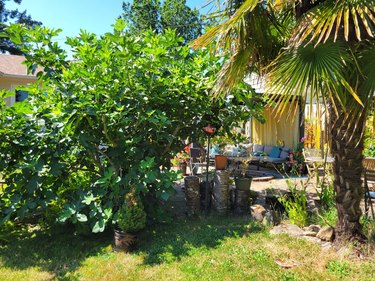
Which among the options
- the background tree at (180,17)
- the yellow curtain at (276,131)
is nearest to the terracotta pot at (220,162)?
the yellow curtain at (276,131)

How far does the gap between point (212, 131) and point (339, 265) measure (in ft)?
9.40

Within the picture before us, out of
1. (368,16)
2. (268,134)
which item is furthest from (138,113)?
(268,134)

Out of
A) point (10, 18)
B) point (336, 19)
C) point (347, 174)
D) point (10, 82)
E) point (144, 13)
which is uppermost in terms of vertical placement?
point (144, 13)

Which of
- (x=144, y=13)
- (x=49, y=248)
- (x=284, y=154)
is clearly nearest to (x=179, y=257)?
(x=49, y=248)

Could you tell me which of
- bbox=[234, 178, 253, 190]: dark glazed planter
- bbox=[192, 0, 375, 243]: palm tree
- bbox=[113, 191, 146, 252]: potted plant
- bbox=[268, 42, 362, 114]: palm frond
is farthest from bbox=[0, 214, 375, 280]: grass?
bbox=[268, 42, 362, 114]: palm frond

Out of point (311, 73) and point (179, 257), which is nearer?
point (311, 73)

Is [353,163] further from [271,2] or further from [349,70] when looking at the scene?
[271,2]

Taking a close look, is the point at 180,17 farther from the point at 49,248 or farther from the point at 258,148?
the point at 49,248

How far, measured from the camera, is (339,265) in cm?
355

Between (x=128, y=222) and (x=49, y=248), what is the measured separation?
4.36 feet

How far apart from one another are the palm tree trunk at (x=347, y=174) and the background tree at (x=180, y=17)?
1334 inches

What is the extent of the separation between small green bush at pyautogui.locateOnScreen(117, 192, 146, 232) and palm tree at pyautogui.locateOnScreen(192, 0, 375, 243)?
1.85 meters

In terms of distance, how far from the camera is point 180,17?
3666 cm

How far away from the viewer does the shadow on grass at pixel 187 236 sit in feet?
13.9
